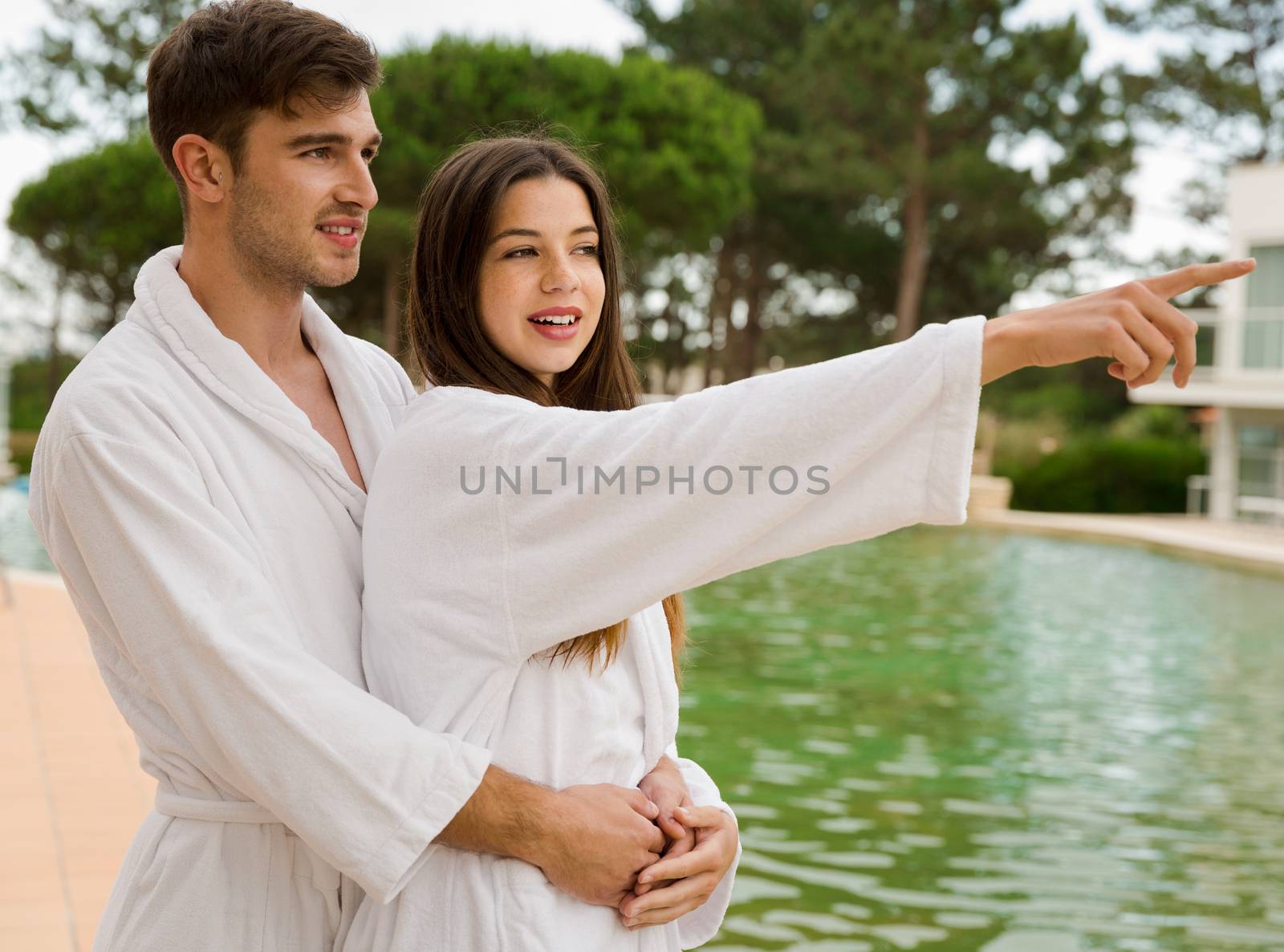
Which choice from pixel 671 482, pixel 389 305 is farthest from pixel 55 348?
pixel 671 482

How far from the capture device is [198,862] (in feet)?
5.62

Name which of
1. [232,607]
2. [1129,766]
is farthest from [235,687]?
[1129,766]

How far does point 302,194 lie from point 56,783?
11.6 ft

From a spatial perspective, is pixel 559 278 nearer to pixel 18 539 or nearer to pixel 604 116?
pixel 18 539

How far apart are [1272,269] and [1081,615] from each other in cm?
1190

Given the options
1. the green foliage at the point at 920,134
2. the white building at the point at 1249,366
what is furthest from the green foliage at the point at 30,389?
the white building at the point at 1249,366

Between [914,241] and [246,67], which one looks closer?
[246,67]

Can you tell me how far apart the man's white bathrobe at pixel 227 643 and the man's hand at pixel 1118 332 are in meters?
0.74

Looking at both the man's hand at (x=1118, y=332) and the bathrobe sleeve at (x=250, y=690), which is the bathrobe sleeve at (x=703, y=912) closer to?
the bathrobe sleeve at (x=250, y=690)

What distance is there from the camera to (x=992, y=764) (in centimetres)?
647

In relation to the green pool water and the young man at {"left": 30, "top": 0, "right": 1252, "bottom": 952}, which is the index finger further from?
the green pool water

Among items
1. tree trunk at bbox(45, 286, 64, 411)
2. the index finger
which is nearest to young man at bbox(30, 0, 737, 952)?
the index finger

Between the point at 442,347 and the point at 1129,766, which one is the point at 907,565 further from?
the point at 442,347

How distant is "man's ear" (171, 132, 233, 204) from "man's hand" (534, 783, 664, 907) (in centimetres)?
99
